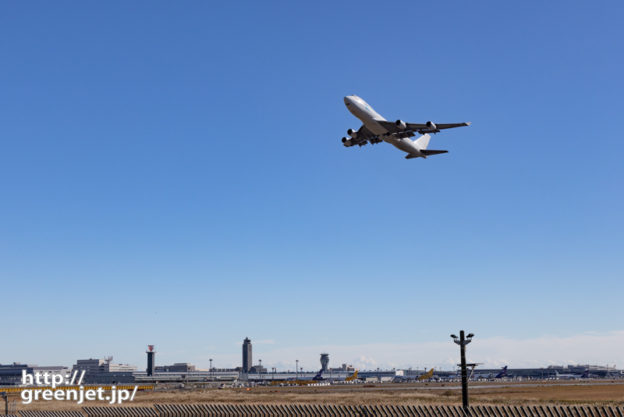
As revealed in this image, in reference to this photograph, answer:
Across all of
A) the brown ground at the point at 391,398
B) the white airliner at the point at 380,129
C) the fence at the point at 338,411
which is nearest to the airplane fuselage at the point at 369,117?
the white airliner at the point at 380,129

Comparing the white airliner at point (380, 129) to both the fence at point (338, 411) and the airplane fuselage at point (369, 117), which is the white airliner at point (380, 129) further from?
the fence at point (338, 411)

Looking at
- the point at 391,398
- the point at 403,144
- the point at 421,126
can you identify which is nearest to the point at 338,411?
the point at 421,126

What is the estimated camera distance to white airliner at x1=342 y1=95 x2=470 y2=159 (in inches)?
2532

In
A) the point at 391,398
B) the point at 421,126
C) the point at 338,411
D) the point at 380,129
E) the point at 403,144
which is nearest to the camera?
the point at 338,411

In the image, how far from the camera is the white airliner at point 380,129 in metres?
64.3

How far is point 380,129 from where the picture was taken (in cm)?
6662

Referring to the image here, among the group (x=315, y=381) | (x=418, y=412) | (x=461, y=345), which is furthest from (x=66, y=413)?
(x=315, y=381)

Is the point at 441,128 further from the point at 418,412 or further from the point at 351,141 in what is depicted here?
the point at 418,412


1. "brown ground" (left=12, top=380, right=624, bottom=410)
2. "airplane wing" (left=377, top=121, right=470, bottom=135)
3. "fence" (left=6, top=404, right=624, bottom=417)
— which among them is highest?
"airplane wing" (left=377, top=121, right=470, bottom=135)

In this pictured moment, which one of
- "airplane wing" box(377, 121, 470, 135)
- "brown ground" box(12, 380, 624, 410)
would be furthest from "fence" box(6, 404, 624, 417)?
"airplane wing" box(377, 121, 470, 135)

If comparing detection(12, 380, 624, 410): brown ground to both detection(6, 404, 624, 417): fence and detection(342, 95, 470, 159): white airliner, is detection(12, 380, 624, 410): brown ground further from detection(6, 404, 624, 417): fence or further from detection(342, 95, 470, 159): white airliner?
detection(342, 95, 470, 159): white airliner

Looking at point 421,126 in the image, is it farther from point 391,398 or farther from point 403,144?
point 391,398

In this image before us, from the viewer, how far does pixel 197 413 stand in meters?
34.8

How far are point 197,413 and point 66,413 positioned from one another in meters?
8.60
